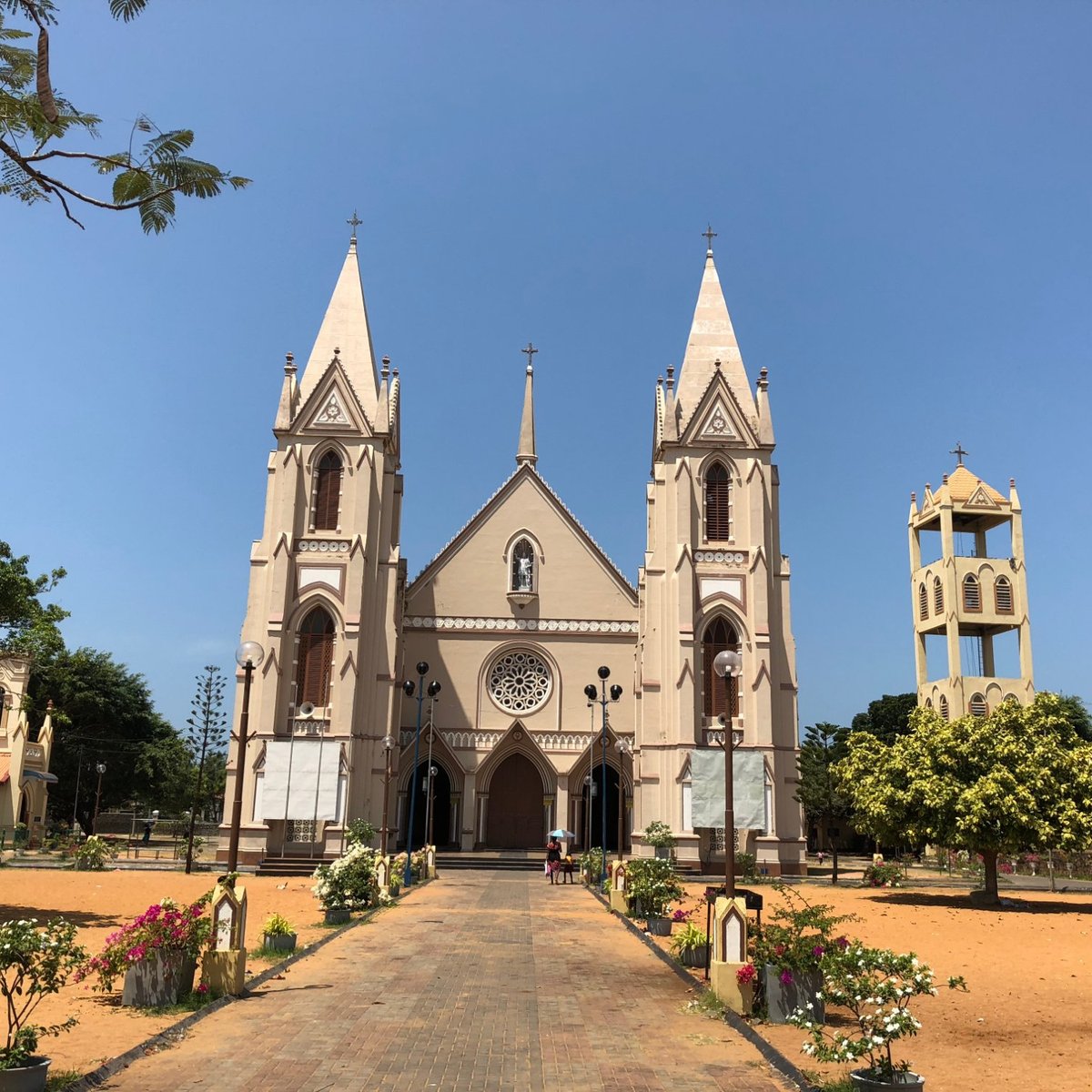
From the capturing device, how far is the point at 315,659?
→ 38688mm

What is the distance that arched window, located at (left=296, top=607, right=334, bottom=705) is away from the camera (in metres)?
38.4

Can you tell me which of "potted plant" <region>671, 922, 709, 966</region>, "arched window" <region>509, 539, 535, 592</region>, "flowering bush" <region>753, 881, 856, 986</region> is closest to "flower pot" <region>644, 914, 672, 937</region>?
"potted plant" <region>671, 922, 709, 966</region>

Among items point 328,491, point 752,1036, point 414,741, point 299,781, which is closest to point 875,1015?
point 752,1036

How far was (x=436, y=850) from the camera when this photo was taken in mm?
40875

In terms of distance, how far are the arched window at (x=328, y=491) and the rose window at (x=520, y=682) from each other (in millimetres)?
8999

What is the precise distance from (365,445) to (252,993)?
2974 cm

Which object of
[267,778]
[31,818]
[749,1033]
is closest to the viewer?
Answer: [749,1033]

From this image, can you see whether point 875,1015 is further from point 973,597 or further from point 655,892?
point 973,597

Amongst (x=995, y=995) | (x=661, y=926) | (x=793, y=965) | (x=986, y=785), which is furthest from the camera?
(x=986, y=785)

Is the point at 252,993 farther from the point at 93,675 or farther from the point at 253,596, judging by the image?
the point at 93,675

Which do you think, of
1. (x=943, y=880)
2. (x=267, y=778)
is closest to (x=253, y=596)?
(x=267, y=778)

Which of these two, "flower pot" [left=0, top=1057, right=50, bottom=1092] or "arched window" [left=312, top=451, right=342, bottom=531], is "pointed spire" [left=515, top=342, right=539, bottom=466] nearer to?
"arched window" [left=312, top=451, right=342, bottom=531]

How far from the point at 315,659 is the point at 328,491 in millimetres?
6507

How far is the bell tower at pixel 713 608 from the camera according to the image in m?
37.4
